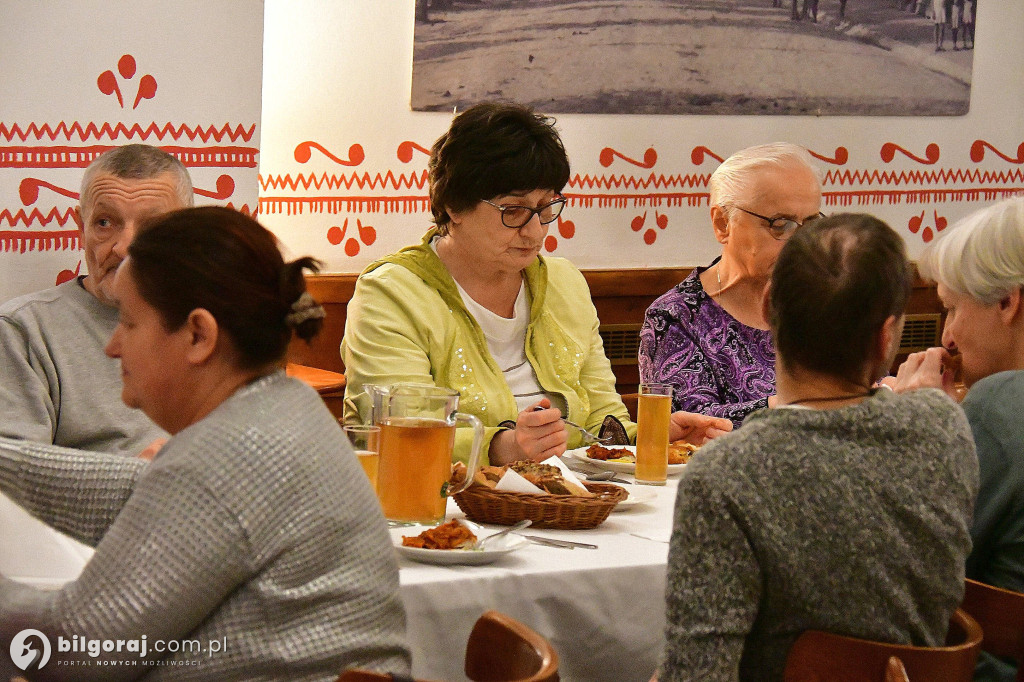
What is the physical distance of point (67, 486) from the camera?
1.51m

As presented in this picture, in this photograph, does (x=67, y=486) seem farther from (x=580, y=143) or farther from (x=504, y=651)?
(x=580, y=143)

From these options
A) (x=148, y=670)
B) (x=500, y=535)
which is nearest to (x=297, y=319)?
(x=148, y=670)

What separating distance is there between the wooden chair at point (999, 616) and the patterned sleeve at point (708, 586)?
45cm

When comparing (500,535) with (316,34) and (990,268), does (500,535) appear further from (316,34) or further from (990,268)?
(316,34)

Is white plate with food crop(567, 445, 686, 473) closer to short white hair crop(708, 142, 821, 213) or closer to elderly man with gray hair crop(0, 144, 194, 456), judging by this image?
elderly man with gray hair crop(0, 144, 194, 456)

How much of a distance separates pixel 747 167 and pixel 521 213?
2.88 feet

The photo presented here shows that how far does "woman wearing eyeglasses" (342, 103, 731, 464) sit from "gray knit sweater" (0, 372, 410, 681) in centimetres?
126

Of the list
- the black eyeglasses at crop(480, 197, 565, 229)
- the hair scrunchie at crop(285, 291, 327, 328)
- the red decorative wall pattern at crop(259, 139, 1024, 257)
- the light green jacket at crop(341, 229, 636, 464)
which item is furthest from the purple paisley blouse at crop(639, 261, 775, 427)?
the hair scrunchie at crop(285, 291, 327, 328)

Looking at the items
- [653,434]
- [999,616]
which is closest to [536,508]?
[653,434]

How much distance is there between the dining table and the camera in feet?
5.23

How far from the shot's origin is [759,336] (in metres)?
3.31

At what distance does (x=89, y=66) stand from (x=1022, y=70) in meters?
4.00

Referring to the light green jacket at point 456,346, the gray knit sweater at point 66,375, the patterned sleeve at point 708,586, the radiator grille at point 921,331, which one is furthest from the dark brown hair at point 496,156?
the radiator grille at point 921,331

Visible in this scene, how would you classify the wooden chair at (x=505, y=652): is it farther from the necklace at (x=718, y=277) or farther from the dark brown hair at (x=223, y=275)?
the necklace at (x=718, y=277)
